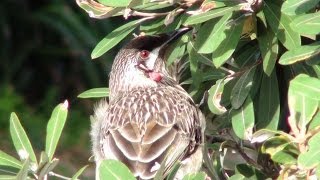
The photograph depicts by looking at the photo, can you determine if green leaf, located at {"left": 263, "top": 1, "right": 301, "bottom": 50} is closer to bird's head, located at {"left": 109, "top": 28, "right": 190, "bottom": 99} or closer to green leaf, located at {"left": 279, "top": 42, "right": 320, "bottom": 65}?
green leaf, located at {"left": 279, "top": 42, "right": 320, "bottom": 65}

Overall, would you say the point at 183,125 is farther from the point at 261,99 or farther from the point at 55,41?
the point at 55,41

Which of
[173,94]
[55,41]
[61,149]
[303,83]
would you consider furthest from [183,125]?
[55,41]


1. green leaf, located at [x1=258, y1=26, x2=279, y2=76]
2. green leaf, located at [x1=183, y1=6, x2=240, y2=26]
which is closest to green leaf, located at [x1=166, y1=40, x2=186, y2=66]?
green leaf, located at [x1=258, y1=26, x2=279, y2=76]

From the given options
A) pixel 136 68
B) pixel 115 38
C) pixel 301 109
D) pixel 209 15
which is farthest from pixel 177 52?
pixel 136 68

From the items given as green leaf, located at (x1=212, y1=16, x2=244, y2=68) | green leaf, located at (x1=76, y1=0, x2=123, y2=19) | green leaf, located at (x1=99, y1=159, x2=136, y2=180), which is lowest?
green leaf, located at (x1=99, y1=159, x2=136, y2=180)

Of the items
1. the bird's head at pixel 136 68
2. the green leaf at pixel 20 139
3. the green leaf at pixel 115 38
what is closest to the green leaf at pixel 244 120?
the green leaf at pixel 115 38
